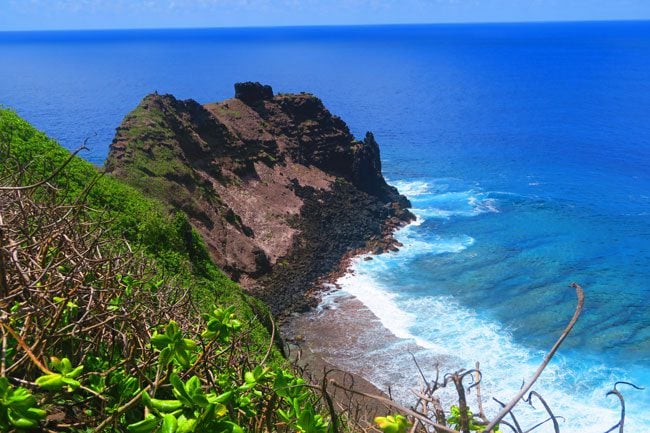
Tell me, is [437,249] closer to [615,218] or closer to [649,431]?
[615,218]

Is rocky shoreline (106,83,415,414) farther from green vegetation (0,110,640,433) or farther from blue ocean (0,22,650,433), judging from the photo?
green vegetation (0,110,640,433)

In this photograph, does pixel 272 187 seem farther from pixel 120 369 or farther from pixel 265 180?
pixel 120 369

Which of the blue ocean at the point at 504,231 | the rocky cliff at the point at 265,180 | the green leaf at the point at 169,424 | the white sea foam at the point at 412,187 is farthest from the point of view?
the white sea foam at the point at 412,187

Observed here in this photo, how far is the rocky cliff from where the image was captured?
133 ft

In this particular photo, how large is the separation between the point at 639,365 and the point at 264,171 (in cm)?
3495

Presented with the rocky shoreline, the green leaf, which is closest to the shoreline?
the rocky shoreline

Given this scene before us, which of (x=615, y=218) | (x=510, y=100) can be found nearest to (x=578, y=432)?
(x=615, y=218)

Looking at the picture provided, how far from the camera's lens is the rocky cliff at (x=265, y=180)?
4062 centimetres

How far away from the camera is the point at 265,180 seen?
5384 cm

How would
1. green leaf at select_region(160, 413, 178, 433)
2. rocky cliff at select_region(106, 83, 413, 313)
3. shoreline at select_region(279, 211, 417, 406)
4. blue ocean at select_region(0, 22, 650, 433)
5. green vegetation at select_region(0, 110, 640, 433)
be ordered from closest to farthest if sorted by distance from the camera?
green leaf at select_region(160, 413, 178, 433), green vegetation at select_region(0, 110, 640, 433), shoreline at select_region(279, 211, 417, 406), blue ocean at select_region(0, 22, 650, 433), rocky cliff at select_region(106, 83, 413, 313)

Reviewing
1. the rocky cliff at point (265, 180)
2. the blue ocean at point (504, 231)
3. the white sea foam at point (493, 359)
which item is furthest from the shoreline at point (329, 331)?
the rocky cliff at point (265, 180)

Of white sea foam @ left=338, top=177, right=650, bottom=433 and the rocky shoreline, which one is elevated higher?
the rocky shoreline

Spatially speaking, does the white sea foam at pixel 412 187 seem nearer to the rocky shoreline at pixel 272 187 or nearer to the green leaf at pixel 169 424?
the rocky shoreline at pixel 272 187

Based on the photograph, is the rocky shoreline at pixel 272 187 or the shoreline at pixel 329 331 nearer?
the shoreline at pixel 329 331
